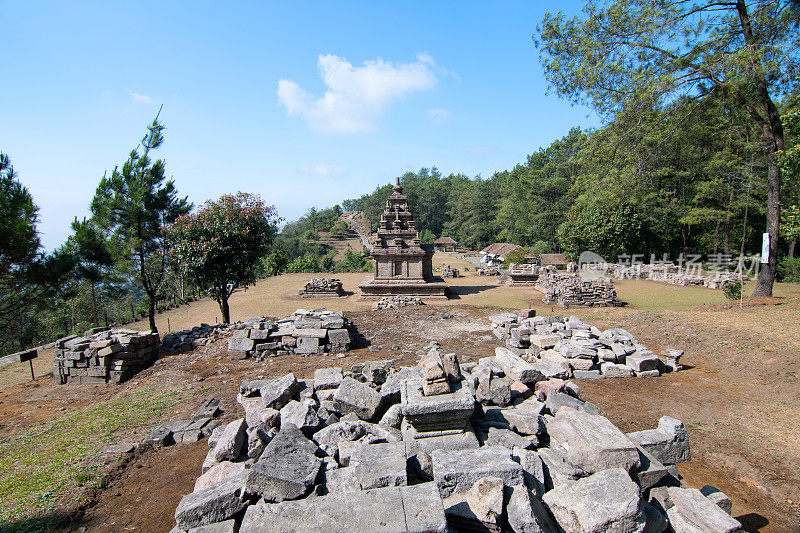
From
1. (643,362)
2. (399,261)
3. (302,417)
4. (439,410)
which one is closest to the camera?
(439,410)

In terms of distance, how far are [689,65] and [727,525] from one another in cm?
1427

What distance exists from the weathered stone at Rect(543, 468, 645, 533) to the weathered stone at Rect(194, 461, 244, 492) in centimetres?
321

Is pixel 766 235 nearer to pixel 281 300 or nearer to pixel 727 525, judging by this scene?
pixel 727 525

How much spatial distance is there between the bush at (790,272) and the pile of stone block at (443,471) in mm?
26601

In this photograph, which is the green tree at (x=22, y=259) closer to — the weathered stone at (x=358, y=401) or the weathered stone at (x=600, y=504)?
the weathered stone at (x=358, y=401)

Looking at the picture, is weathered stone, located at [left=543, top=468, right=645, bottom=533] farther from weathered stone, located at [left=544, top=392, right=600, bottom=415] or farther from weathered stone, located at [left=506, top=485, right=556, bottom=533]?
weathered stone, located at [left=544, top=392, right=600, bottom=415]

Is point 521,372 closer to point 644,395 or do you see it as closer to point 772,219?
point 644,395

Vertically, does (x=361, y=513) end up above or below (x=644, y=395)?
above

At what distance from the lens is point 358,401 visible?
16.2ft

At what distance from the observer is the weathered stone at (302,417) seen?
15.7 feet

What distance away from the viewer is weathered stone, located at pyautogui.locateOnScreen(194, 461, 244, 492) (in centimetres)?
412

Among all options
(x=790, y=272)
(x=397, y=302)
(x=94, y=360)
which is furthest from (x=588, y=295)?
(x=94, y=360)

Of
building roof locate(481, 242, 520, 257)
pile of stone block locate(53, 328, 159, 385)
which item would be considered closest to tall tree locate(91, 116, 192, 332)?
pile of stone block locate(53, 328, 159, 385)

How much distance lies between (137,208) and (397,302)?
1040 centimetres
